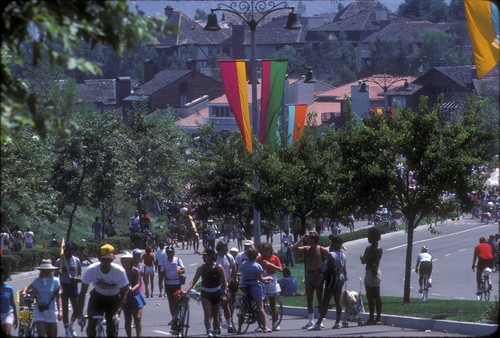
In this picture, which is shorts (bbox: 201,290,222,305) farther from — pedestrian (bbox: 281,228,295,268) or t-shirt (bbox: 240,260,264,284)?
pedestrian (bbox: 281,228,295,268)

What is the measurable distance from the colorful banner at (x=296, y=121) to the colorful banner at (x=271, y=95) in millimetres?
2575

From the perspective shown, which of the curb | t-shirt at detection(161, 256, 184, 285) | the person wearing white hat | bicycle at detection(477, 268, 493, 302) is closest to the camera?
the person wearing white hat

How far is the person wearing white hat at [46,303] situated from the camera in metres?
13.3

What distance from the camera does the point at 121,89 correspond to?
381 ft

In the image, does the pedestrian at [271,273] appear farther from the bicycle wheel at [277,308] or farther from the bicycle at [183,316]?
the bicycle at [183,316]

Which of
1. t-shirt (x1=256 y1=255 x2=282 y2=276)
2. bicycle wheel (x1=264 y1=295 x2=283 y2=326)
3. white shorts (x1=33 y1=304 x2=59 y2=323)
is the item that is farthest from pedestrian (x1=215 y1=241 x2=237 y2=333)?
white shorts (x1=33 y1=304 x2=59 y2=323)

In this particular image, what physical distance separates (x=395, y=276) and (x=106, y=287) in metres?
22.9

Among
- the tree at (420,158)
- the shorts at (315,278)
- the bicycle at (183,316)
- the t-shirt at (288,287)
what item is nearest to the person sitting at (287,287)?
the t-shirt at (288,287)

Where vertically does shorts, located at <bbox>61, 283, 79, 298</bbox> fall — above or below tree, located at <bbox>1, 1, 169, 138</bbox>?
below

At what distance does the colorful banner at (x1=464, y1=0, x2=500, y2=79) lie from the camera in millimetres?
16891

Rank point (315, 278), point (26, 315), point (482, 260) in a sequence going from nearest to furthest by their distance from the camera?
point (26, 315) → point (315, 278) → point (482, 260)

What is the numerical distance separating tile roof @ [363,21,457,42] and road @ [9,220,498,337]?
106 metres

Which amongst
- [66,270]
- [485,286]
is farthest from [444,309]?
[485,286]

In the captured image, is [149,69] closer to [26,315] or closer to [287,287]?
[287,287]
